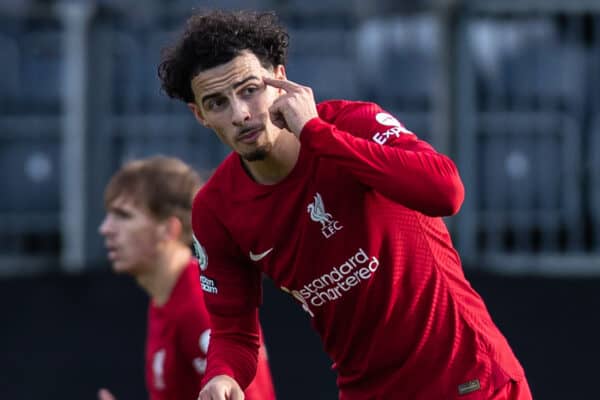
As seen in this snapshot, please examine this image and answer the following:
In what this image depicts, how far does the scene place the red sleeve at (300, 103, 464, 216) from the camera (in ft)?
9.87

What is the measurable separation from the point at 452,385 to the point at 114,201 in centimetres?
197

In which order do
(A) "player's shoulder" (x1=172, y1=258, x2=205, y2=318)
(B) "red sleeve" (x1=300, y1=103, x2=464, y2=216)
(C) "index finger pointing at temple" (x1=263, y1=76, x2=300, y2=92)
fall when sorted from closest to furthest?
(B) "red sleeve" (x1=300, y1=103, x2=464, y2=216) → (C) "index finger pointing at temple" (x1=263, y1=76, x2=300, y2=92) → (A) "player's shoulder" (x1=172, y1=258, x2=205, y2=318)

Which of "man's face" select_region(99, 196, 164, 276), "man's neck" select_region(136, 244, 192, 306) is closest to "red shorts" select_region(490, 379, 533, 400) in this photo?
"man's neck" select_region(136, 244, 192, 306)

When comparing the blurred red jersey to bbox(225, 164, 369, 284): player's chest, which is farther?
the blurred red jersey

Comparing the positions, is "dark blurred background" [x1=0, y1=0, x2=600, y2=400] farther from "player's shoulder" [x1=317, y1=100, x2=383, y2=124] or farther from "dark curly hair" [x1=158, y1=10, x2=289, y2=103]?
"player's shoulder" [x1=317, y1=100, x2=383, y2=124]

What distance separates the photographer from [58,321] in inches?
257

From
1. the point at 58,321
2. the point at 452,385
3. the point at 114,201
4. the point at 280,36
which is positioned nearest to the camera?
the point at 452,385

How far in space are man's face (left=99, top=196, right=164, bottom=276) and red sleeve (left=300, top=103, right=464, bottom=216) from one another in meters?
1.85

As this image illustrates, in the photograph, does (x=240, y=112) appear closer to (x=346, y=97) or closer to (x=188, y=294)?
(x=188, y=294)

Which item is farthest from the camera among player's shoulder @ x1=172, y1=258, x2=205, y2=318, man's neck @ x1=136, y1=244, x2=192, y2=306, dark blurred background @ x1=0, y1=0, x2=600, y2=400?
dark blurred background @ x1=0, y1=0, x2=600, y2=400

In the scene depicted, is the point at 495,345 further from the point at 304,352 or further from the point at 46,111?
the point at 46,111

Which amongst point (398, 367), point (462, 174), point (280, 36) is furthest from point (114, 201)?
point (462, 174)

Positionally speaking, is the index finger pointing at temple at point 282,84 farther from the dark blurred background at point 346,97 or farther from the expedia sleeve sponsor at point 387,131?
the dark blurred background at point 346,97

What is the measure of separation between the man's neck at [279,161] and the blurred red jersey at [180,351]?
1.10m
